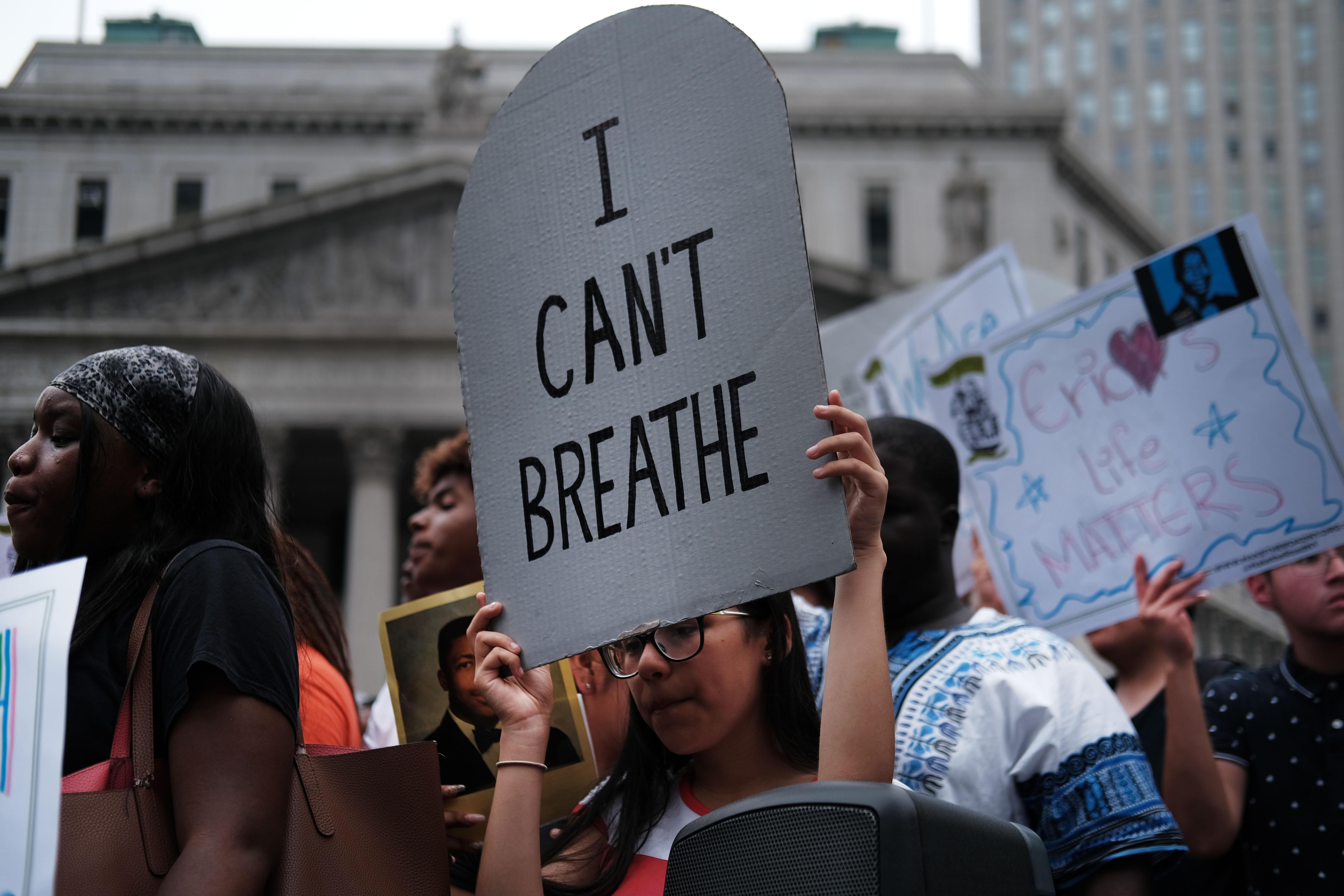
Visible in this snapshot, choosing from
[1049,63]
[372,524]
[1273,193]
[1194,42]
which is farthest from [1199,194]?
[372,524]

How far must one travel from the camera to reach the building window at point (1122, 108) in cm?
7394

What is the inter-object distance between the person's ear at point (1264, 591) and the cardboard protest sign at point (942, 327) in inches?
66.8

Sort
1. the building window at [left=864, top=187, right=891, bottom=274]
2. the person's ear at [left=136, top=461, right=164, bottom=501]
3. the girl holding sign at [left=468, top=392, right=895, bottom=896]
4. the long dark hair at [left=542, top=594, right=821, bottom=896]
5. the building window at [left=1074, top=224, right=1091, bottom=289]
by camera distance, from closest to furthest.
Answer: the girl holding sign at [left=468, top=392, right=895, bottom=896] → the person's ear at [left=136, top=461, right=164, bottom=501] → the long dark hair at [left=542, top=594, right=821, bottom=896] → the building window at [left=864, top=187, right=891, bottom=274] → the building window at [left=1074, top=224, right=1091, bottom=289]

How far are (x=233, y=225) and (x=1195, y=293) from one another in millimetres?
24617

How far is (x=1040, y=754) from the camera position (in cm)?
266

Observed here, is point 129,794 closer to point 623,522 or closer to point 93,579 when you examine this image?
point 93,579

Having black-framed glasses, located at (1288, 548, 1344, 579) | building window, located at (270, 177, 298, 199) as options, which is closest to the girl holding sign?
black-framed glasses, located at (1288, 548, 1344, 579)

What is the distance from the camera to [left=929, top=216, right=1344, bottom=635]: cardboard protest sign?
12.1 ft

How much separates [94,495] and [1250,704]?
2812mm

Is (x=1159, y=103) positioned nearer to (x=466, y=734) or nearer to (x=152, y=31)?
(x=152, y=31)

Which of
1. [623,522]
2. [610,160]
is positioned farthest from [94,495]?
[610,160]

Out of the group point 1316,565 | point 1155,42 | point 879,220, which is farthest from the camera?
point 1155,42

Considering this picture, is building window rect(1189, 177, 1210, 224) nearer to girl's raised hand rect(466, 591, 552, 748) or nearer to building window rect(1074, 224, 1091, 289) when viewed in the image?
building window rect(1074, 224, 1091, 289)

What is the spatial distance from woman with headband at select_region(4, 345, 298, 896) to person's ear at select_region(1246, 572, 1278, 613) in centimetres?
271
